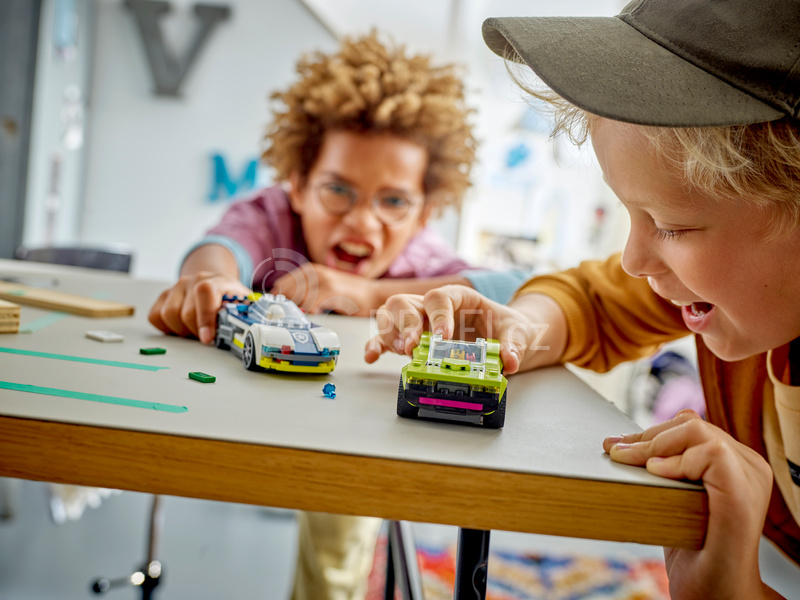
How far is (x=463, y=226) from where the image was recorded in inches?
108

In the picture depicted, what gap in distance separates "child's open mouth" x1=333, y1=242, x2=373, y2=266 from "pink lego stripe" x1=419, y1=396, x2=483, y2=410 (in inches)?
29.2

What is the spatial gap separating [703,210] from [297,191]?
90 centimetres

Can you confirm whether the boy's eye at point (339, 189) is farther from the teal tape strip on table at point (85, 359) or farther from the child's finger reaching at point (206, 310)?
the teal tape strip on table at point (85, 359)

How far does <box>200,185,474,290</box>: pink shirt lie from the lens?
109cm

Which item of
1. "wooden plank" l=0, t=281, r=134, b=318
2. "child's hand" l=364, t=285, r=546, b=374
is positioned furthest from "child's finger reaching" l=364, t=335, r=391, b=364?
"wooden plank" l=0, t=281, r=134, b=318

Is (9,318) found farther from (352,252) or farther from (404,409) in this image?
(352,252)

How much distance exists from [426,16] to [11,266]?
2.13m

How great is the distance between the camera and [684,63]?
44 centimetres

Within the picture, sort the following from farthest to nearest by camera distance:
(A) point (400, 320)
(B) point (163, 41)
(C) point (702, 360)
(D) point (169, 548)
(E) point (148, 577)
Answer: (B) point (163, 41), (D) point (169, 548), (E) point (148, 577), (C) point (702, 360), (A) point (400, 320)

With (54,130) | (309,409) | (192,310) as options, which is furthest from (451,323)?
(54,130)

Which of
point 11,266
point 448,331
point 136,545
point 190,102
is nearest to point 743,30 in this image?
point 448,331

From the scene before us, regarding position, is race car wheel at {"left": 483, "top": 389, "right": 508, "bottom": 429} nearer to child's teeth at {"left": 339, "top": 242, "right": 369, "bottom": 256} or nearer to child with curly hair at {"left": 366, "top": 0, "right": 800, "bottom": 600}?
child with curly hair at {"left": 366, "top": 0, "right": 800, "bottom": 600}

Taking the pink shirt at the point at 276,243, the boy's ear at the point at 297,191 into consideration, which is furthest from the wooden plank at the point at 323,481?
the boy's ear at the point at 297,191

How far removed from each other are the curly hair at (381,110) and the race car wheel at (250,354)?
678mm
